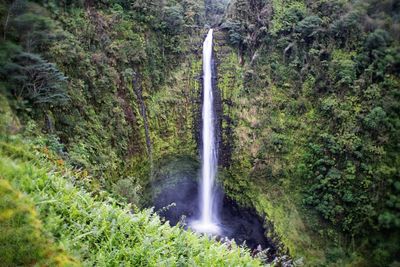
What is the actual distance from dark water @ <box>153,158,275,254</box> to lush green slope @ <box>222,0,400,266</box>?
1.03 metres

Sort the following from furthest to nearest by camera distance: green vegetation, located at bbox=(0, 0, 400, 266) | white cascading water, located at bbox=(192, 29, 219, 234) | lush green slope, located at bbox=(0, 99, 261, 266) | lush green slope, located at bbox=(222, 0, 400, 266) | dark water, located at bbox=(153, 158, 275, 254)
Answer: white cascading water, located at bbox=(192, 29, 219, 234), dark water, located at bbox=(153, 158, 275, 254), lush green slope, located at bbox=(222, 0, 400, 266), green vegetation, located at bbox=(0, 0, 400, 266), lush green slope, located at bbox=(0, 99, 261, 266)

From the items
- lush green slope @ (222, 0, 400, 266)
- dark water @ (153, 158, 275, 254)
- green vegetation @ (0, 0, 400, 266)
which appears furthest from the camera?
dark water @ (153, 158, 275, 254)

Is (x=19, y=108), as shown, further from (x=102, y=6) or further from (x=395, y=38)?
(x=395, y=38)

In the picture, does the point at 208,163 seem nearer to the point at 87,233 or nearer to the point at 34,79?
the point at 34,79

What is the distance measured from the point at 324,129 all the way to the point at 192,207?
398 inches

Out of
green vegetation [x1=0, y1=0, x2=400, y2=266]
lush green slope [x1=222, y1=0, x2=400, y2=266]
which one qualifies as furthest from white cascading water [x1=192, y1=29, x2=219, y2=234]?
lush green slope [x1=222, y1=0, x2=400, y2=266]

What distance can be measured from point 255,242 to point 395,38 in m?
14.4

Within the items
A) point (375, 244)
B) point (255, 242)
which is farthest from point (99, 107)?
point (375, 244)

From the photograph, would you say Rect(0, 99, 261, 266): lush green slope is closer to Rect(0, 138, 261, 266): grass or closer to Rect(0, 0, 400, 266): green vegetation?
Rect(0, 138, 261, 266): grass

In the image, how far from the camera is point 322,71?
19922 millimetres

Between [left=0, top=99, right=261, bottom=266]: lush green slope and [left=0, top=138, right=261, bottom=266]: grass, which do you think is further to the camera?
[left=0, top=138, right=261, bottom=266]: grass

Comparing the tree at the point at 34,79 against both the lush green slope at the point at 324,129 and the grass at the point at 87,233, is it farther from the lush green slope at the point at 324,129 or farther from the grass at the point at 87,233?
the lush green slope at the point at 324,129

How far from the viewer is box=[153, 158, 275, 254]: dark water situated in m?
19.1

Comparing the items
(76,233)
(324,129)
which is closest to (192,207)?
(324,129)
